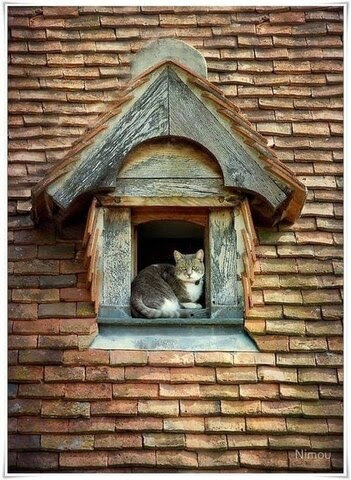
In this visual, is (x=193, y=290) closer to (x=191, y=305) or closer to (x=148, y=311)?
(x=191, y=305)

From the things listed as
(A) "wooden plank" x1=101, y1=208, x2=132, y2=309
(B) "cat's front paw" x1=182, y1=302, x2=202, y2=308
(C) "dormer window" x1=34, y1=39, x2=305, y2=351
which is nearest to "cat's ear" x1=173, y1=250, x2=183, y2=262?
(B) "cat's front paw" x1=182, y1=302, x2=202, y2=308

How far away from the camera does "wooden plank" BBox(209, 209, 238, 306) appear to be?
5672mm

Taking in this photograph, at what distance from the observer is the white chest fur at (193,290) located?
21.7 feet

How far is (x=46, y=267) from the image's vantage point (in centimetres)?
580

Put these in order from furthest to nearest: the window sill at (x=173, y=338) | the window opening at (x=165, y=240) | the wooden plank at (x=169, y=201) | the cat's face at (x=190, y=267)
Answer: the cat's face at (x=190, y=267) → the window opening at (x=165, y=240) → the wooden plank at (x=169, y=201) → the window sill at (x=173, y=338)

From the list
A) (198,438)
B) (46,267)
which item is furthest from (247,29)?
(198,438)

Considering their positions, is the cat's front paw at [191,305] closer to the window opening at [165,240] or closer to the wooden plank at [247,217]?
the window opening at [165,240]

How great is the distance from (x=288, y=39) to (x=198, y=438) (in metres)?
2.65

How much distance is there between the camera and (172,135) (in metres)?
5.73

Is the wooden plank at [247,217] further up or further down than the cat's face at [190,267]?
further up

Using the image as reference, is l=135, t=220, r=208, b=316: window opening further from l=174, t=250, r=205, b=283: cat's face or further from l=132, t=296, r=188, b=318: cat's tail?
l=132, t=296, r=188, b=318: cat's tail

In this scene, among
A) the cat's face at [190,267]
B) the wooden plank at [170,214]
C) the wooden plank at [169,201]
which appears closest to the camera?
the wooden plank at [169,201]

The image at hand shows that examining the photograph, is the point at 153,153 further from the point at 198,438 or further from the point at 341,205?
the point at 198,438

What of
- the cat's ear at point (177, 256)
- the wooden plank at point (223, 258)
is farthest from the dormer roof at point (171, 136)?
the cat's ear at point (177, 256)
